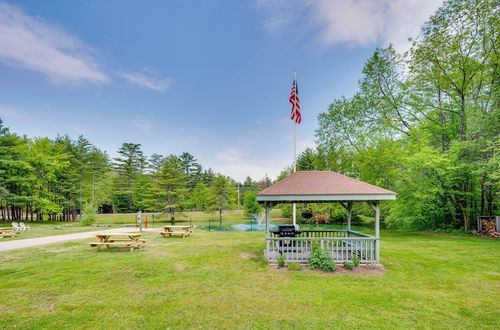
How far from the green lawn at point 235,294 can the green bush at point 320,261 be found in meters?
0.43

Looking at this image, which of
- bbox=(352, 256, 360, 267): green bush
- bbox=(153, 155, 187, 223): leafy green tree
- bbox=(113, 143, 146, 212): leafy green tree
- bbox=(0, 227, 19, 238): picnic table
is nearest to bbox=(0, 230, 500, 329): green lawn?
bbox=(352, 256, 360, 267): green bush

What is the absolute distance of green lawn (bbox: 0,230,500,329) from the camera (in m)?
3.94

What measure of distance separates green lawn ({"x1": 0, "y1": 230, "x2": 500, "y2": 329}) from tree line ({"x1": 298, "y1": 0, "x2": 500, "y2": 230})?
7100 millimetres

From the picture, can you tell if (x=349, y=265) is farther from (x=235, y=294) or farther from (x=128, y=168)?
(x=128, y=168)

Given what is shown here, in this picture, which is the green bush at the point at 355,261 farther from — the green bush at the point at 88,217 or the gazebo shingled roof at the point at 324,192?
the green bush at the point at 88,217

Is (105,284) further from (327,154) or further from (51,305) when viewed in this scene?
(327,154)

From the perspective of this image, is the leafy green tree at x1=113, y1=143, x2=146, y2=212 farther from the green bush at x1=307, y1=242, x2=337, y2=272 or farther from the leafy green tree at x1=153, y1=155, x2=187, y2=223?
the green bush at x1=307, y1=242, x2=337, y2=272

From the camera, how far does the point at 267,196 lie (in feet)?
24.2

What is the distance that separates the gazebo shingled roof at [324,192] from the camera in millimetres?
7188

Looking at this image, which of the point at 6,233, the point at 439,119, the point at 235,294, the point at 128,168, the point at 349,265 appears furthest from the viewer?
the point at 128,168

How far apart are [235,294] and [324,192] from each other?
4.21 meters

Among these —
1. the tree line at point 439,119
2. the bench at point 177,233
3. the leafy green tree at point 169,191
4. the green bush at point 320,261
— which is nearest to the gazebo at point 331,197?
the green bush at point 320,261

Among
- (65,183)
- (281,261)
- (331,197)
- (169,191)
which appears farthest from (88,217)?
(331,197)

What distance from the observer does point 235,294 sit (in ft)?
16.8
